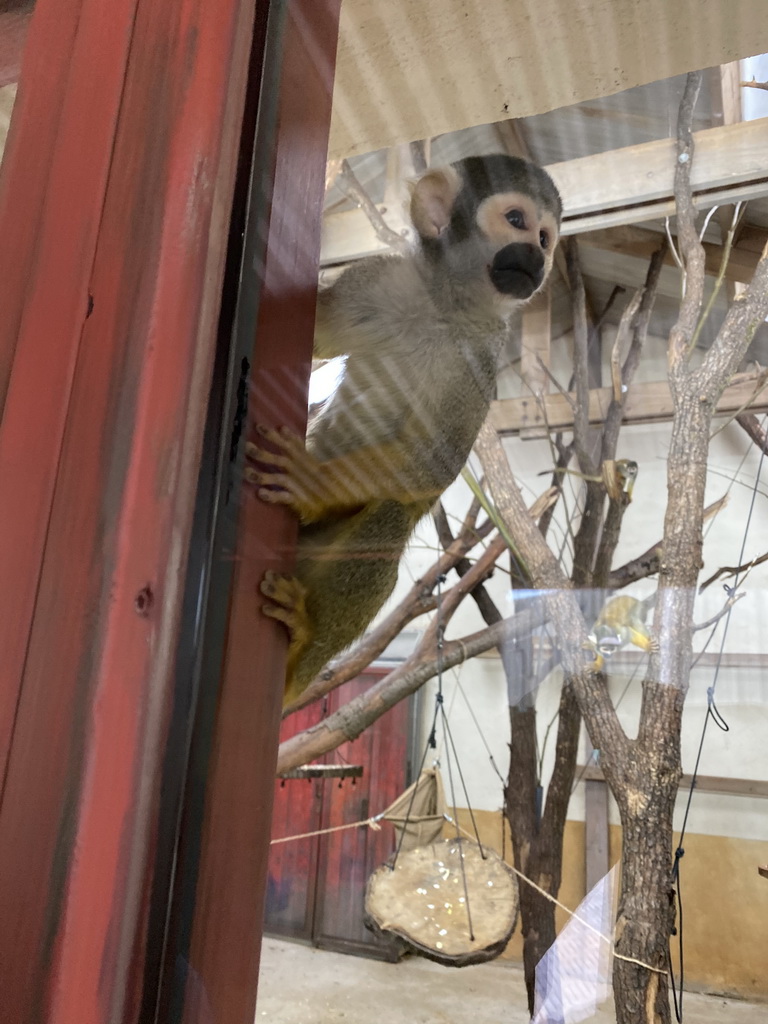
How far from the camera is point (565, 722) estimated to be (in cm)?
207

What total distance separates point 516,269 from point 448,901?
62.9 inches

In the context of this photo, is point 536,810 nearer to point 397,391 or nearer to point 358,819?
point 358,819

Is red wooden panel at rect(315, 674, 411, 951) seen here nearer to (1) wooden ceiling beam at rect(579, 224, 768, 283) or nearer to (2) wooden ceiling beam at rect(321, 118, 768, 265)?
(2) wooden ceiling beam at rect(321, 118, 768, 265)

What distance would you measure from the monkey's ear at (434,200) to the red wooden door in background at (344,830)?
99 centimetres

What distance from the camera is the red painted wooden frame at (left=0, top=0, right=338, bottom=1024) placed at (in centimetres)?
33

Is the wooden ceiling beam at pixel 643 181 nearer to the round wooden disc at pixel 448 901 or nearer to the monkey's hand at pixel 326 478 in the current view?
the monkey's hand at pixel 326 478

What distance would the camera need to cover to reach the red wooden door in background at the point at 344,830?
1.19 metres

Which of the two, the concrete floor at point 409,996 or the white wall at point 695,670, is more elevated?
the white wall at point 695,670

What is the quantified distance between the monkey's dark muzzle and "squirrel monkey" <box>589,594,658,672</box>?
954 millimetres

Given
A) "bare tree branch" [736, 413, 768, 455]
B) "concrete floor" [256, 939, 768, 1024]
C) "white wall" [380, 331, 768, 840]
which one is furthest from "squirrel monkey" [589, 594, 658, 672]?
"concrete floor" [256, 939, 768, 1024]

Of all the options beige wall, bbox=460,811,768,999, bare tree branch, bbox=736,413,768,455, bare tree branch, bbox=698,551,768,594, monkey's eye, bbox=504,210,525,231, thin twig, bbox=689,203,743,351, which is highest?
thin twig, bbox=689,203,743,351

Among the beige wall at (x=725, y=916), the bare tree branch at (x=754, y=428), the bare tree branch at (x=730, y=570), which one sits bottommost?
the beige wall at (x=725, y=916)

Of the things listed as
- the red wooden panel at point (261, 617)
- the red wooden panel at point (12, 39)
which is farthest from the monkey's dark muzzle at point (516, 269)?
the red wooden panel at point (12, 39)

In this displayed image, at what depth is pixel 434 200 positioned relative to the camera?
1389 millimetres
